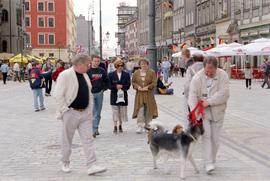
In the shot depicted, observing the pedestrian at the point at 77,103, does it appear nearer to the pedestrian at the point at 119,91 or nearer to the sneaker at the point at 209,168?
the sneaker at the point at 209,168

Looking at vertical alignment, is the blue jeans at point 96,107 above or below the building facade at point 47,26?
below

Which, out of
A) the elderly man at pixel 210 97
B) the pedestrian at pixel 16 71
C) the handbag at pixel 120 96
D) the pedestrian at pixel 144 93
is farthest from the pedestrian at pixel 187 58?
the pedestrian at pixel 16 71

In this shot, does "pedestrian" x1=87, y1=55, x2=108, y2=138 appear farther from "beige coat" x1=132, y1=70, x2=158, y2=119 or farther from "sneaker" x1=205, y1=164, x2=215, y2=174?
"sneaker" x1=205, y1=164, x2=215, y2=174

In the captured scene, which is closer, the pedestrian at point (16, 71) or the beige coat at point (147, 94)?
the beige coat at point (147, 94)

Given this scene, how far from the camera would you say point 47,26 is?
104 m

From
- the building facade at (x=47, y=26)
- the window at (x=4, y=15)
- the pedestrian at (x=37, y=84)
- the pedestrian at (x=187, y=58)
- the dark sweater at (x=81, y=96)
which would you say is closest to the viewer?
the dark sweater at (x=81, y=96)

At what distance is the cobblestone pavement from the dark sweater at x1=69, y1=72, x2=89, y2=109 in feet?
3.11

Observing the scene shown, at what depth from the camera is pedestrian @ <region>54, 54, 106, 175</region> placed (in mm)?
7410

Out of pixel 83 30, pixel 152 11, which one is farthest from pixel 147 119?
pixel 83 30

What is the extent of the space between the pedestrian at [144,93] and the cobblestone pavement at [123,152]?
419 mm

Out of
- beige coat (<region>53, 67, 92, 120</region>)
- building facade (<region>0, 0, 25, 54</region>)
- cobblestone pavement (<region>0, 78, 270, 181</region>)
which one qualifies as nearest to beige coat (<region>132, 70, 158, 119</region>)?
cobblestone pavement (<region>0, 78, 270, 181</region>)

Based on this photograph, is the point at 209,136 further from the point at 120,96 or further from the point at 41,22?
the point at 41,22

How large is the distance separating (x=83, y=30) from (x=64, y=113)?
10562 centimetres

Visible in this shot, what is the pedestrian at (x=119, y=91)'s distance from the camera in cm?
1169
